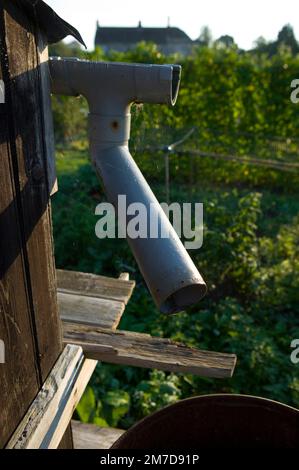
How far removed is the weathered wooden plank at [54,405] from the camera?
1.27 meters

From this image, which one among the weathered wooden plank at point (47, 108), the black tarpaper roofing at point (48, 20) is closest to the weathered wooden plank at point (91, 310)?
the weathered wooden plank at point (47, 108)

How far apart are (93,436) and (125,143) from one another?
205 cm

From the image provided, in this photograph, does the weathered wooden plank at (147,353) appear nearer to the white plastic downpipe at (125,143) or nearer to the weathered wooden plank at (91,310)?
the weathered wooden plank at (91,310)

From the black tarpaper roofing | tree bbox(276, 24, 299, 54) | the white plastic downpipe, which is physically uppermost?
tree bbox(276, 24, 299, 54)

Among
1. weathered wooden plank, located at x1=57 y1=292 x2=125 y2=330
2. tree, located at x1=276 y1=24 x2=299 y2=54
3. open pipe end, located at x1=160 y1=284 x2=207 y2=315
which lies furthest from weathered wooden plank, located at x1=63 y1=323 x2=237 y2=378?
tree, located at x1=276 y1=24 x2=299 y2=54

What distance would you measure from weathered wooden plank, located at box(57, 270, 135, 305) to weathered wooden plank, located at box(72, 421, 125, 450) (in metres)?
1.00

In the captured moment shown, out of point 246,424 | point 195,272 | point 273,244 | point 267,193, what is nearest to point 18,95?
point 195,272

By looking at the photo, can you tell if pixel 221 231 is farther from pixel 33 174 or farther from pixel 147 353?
pixel 33 174

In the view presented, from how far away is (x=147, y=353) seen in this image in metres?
1.67

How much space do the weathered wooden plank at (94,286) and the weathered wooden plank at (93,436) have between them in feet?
3.28

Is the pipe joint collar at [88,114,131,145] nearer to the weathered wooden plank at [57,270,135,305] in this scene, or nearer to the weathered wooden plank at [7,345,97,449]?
the weathered wooden plank at [7,345,97,449]

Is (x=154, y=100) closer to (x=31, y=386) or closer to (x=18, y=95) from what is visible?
(x=18, y=95)

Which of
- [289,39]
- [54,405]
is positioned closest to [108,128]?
[54,405]

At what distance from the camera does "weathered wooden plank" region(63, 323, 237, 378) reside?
5.26 feet
